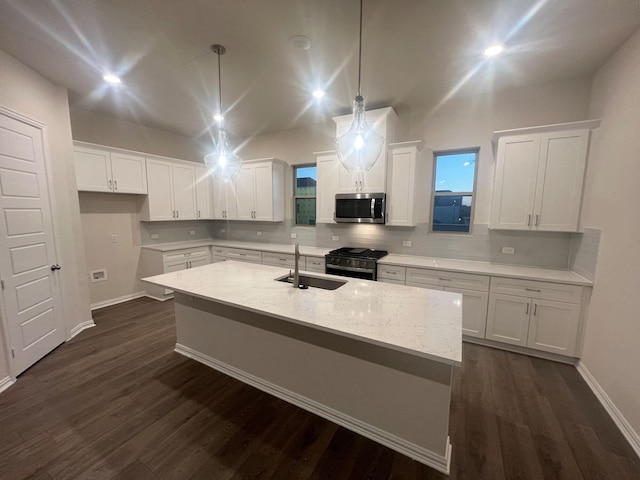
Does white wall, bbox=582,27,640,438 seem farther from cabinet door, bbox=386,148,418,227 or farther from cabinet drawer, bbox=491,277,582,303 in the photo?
cabinet door, bbox=386,148,418,227

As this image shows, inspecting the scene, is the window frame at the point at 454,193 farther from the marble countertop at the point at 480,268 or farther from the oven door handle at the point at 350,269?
the oven door handle at the point at 350,269

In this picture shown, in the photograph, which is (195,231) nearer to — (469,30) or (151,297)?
(151,297)

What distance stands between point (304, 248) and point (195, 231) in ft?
8.46

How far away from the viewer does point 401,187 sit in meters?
3.51

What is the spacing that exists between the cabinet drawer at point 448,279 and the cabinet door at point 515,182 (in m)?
0.68

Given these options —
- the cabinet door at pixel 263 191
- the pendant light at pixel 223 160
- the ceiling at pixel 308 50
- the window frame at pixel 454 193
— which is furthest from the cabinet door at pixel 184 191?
the window frame at pixel 454 193

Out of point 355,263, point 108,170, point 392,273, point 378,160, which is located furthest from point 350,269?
point 108,170

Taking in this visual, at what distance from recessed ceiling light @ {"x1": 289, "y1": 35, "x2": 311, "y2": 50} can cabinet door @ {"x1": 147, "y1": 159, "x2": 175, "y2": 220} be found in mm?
3337

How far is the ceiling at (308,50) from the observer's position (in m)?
1.84

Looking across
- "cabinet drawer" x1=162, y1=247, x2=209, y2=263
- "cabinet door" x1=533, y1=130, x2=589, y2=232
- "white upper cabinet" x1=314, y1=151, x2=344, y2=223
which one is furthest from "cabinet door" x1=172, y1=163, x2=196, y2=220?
"cabinet door" x1=533, y1=130, x2=589, y2=232

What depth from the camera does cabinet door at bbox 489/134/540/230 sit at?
9.12 ft

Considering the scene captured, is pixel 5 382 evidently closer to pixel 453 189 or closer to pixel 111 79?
pixel 111 79

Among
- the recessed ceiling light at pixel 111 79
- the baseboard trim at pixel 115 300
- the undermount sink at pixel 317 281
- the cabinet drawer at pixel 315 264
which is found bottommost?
the baseboard trim at pixel 115 300

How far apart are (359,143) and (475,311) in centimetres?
236
